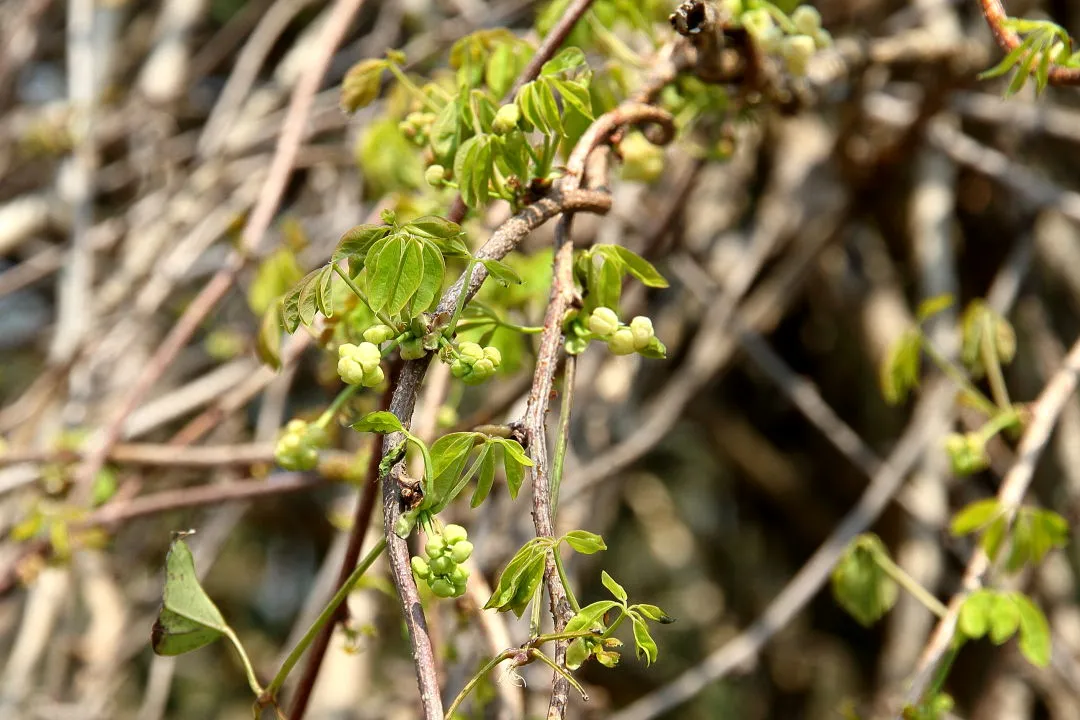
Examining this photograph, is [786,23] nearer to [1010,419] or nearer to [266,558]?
[1010,419]

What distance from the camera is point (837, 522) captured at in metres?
2.29

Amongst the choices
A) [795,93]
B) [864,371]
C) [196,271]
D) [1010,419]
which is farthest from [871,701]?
[196,271]

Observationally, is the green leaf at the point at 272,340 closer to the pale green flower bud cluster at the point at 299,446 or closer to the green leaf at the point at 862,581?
the pale green flower bud cluster at the point at 299,446

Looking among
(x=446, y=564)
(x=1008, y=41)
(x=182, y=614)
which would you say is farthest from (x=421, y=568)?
(x=1008, y=41)

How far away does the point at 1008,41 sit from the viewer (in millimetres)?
A: 799

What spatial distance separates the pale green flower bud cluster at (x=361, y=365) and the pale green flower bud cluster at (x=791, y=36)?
0.61m

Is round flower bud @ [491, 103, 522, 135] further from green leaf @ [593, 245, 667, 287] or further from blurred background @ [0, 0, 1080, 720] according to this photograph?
blurred background @ [0, 0, 1080, 720]

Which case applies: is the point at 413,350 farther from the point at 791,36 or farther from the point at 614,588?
the point at 791,36

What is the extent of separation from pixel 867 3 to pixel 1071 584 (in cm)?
112

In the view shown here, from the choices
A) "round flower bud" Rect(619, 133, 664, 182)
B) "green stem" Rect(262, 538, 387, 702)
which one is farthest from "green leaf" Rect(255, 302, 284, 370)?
"round flower bud" Rect(619, 133, 664, 182)

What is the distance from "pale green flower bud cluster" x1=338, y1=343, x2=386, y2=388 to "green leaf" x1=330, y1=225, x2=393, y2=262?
0.06 metres

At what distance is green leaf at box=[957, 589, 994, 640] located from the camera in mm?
952

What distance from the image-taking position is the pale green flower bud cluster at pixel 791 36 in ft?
3.45

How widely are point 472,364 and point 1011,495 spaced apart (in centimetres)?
71
